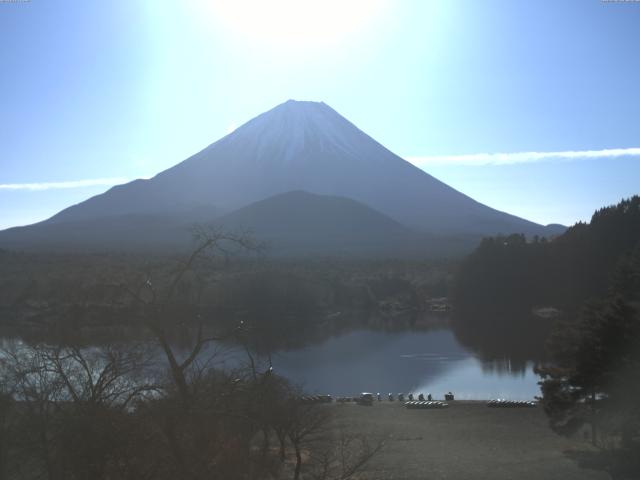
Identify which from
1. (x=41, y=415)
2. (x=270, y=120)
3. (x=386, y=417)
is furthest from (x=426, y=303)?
(x=270, y=120)

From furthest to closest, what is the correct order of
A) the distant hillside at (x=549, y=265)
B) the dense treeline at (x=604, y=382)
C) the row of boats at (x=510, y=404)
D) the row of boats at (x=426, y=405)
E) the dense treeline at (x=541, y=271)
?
the distant hillside at (x=549, y=265), the dense treeline at (x=541, y=271), the row of boats at (x=426, y=405), the row of boats at (x=510, y=404), the dense treeline at (x=604, y=382)

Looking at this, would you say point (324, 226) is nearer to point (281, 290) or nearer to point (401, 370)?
point (281, 290)

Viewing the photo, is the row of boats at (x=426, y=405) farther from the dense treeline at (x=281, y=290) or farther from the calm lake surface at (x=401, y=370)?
the dense treeline at (x=281, y=290)

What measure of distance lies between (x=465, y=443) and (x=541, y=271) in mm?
31451

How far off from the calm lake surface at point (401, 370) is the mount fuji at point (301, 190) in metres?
49.2

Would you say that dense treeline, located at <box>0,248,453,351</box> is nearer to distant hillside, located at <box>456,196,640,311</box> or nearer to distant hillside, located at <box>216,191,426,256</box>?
distant hillside, located at <box>456,196,640,311</box>

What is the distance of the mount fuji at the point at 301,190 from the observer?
274ft

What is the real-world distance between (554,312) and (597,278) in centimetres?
314

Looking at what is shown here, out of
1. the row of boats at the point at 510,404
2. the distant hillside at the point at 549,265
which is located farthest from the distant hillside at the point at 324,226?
the row of boats at the point at 510,404

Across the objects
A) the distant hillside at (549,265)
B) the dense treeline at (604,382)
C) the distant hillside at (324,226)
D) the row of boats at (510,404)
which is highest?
the distant hillside at (324,226)

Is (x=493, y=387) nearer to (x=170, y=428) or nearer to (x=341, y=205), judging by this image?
(x=170, y=428)

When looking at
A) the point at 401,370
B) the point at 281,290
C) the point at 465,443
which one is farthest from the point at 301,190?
the point at 465,443

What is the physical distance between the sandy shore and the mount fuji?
199 feet

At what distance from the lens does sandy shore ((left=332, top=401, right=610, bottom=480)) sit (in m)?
9.29
